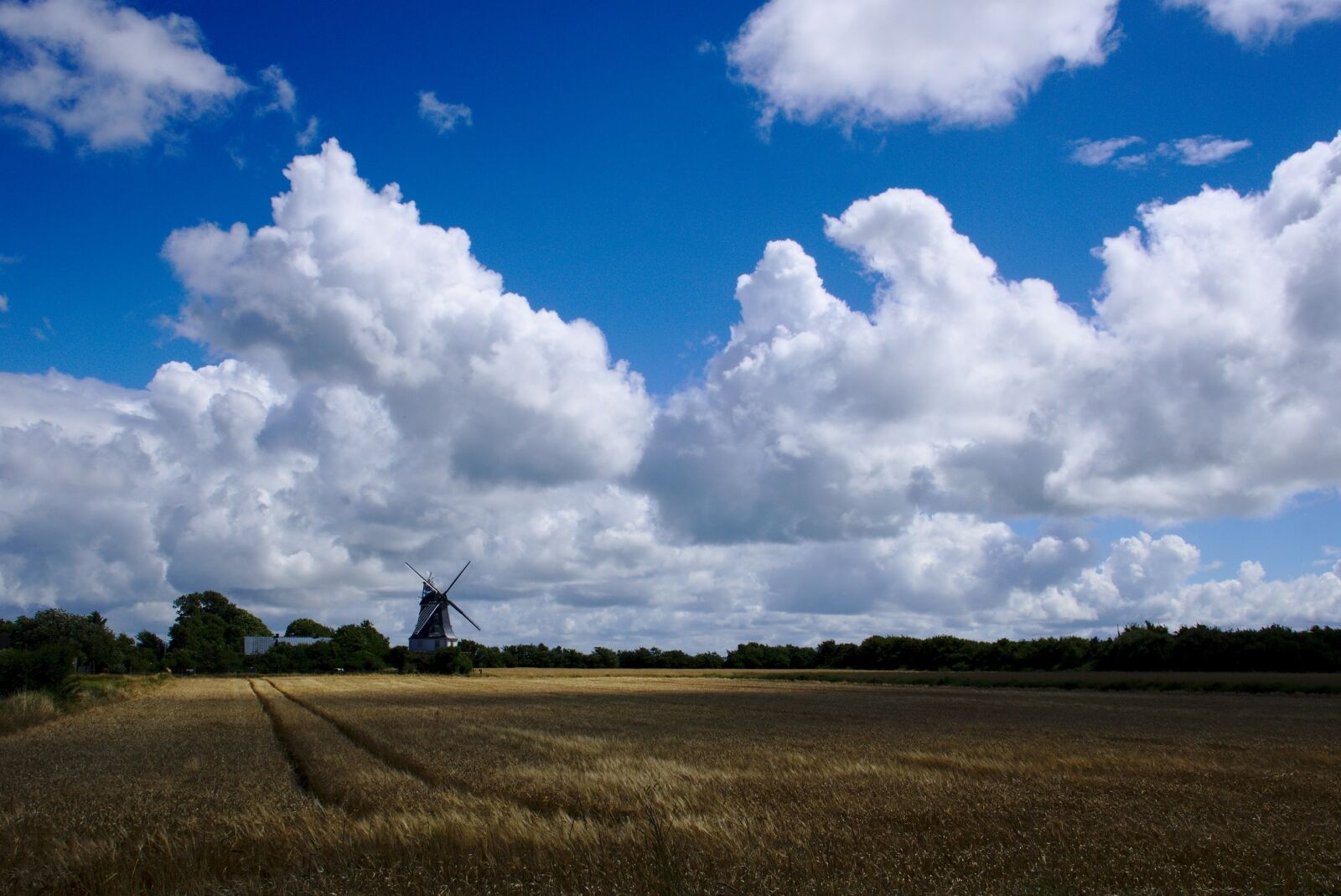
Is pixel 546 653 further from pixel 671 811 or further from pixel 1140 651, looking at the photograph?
pixel 671 811

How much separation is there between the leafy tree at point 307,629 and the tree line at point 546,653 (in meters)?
0.33

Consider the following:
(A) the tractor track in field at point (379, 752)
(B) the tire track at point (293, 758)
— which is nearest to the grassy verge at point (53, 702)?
(B) the tire track at point (293, 758)

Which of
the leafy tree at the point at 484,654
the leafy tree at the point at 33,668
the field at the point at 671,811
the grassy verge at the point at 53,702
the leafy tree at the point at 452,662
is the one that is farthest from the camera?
the leafy tree at the point at 484,654

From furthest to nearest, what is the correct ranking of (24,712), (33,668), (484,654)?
(484,654) < (33,668) < (24,712)

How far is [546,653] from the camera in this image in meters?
141

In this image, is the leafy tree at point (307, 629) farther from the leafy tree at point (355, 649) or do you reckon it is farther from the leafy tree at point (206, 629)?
the leafy tree at point (355, 649)

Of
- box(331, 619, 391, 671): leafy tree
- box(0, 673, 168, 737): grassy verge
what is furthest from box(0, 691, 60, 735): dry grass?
box(331, 619, 391, 671): leafy tree

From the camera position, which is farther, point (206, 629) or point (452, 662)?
point (206, 629)

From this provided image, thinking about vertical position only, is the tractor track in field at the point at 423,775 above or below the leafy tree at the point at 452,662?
above

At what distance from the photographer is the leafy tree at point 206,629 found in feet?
384

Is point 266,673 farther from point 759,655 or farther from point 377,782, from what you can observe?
point 377,782

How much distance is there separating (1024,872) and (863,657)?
119m

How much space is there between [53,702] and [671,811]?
36.6m

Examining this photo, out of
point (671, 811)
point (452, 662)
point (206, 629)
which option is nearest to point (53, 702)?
point (671, 811)
